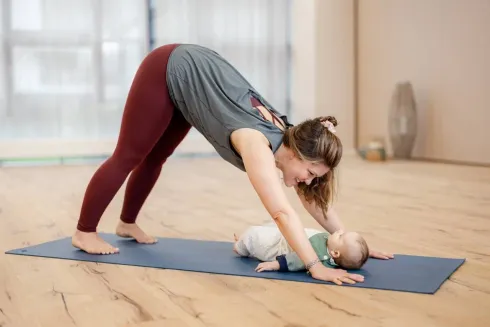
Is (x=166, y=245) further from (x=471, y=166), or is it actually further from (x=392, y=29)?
(x=392, y=29)

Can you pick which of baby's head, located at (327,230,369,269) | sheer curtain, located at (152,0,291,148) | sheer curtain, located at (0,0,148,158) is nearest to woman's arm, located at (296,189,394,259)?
baby's head, located at (327,230,369,269)

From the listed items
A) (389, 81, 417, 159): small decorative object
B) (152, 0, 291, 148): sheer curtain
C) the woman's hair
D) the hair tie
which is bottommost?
(389, 81, 417, 159): small decorative object

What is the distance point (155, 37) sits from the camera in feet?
19.0

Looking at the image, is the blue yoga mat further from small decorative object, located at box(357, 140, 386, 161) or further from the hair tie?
small decorative object, located at box(357, 140, 386, 161)

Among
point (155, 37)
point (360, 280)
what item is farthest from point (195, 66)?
point (155, 37)

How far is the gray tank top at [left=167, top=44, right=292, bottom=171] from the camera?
6.15 feet

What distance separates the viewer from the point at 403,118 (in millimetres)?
5477

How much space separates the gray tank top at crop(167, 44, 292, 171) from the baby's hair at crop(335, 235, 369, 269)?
13.9 inches

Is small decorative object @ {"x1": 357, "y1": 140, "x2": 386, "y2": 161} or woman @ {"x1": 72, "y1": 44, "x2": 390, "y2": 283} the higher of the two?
woman @ {"x1": 72, "y1": 44, "x2": 390, "y2": 283}

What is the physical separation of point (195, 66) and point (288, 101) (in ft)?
13.9

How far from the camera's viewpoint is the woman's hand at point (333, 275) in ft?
5.64

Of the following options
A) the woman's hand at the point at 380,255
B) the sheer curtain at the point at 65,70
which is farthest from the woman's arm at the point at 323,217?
the sheer curtain at the point at 65,70

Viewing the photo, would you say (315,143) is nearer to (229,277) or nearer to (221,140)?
(221,140)

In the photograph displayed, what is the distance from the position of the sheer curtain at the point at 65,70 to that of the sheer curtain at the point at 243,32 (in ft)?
0.87
